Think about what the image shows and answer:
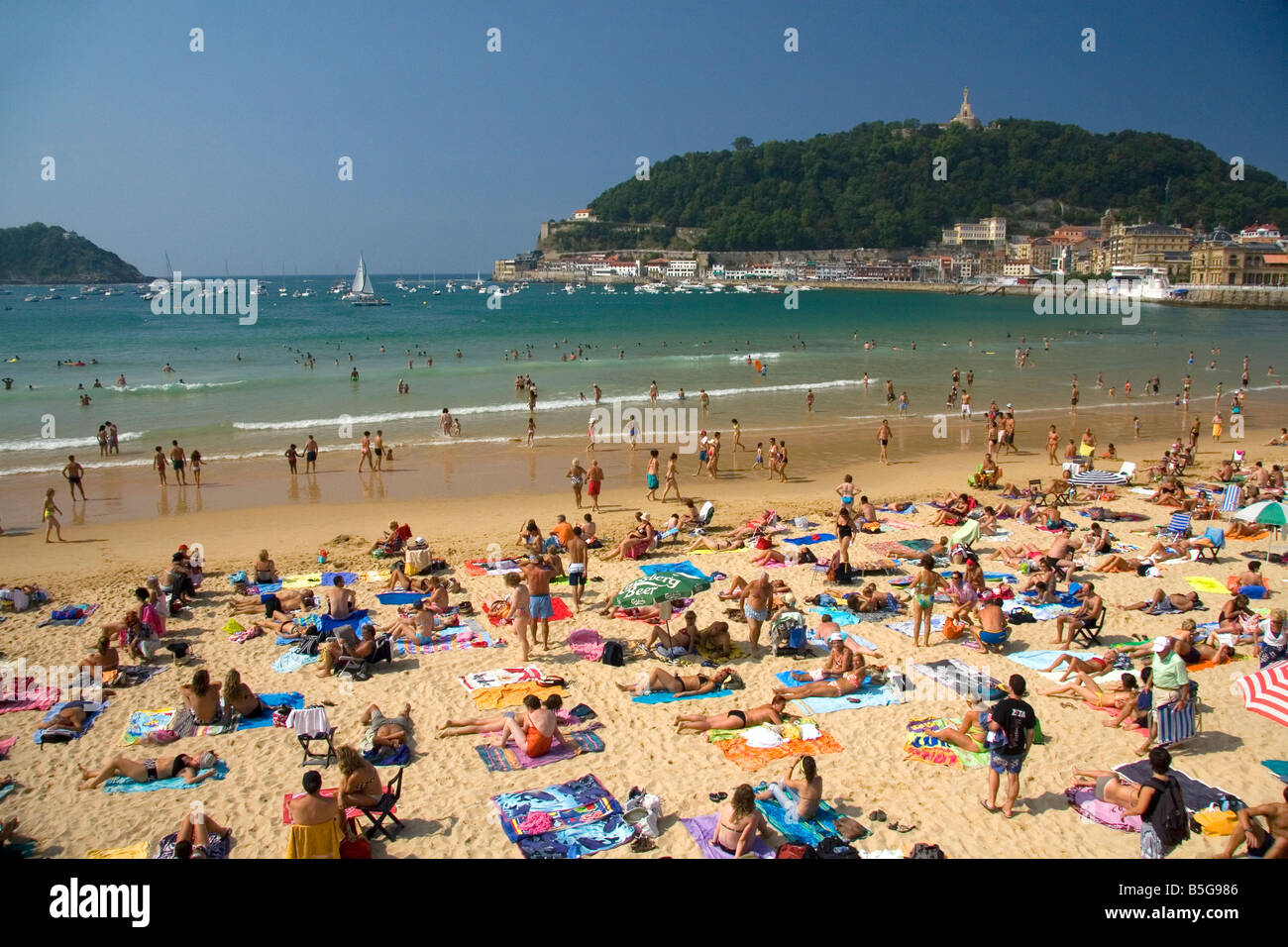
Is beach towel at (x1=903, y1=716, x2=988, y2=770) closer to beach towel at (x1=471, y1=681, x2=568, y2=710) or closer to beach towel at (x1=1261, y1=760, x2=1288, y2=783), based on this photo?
beach towel at (x1=1261, y1=760, x2=1288, y2=783)

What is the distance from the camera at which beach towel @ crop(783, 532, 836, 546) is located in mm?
14602

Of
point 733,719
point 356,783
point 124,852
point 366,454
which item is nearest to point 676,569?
point 733,719

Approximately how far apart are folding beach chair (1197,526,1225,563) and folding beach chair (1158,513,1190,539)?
0.42m

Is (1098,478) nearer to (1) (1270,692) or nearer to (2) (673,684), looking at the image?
(1) (1270,692)

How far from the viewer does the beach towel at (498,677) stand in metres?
9.58

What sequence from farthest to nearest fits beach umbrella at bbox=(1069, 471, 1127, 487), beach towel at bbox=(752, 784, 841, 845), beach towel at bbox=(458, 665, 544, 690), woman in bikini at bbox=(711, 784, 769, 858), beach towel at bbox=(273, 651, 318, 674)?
1. beach umbrella at bbox=(1069, 471, 1127, 487)
2. beach towel at bbox=(273, 651, 318, 674)
3. beach towel at bbox=(458, 665, 544, 690)
4. beach towel at bbox=(752, 784, 841, 845)
5. woman in bikini at bbox=(711, 784, 769, 858)

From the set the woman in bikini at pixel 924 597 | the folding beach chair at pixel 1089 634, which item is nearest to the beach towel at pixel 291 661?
the woman in bikini at pixel 924 597

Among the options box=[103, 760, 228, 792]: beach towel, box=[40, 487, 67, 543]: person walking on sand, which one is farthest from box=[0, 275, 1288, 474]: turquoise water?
box=[103, 760, 228, 792]: beach towel

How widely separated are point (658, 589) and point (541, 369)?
1391 inches

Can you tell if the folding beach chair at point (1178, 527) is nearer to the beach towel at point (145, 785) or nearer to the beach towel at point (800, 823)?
the beach towel at point (800, 823)

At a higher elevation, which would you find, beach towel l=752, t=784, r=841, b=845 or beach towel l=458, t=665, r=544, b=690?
beach towel l=458, t=665, r=544, b=690

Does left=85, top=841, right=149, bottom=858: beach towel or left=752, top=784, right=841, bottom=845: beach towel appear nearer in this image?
left=85, top=841, right=149, bottom=858: beach towel
